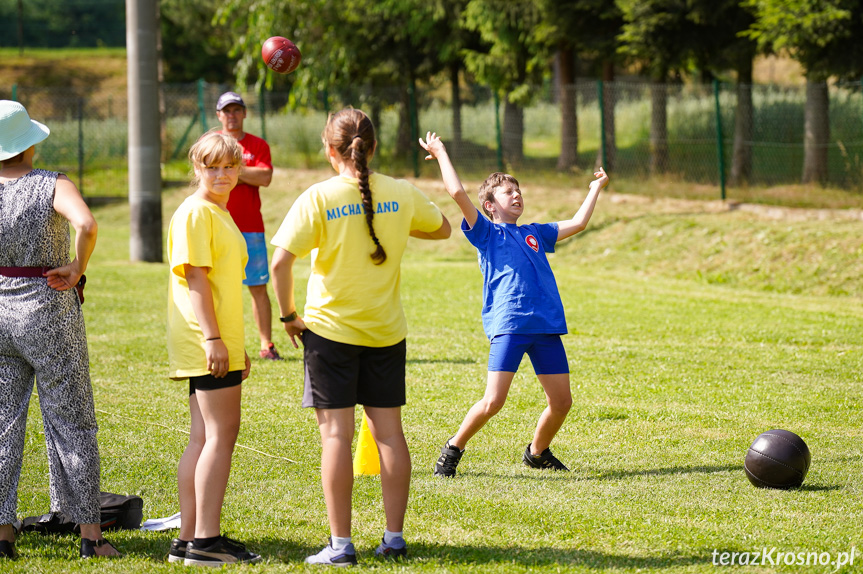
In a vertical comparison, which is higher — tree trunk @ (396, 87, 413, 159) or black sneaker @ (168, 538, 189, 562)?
tree trunk @ (396, 87, 413, 159)

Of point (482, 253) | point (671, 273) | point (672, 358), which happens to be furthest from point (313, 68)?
point (482, 253)

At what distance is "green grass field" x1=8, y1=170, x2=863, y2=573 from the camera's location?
4277mm

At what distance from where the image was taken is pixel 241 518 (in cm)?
465

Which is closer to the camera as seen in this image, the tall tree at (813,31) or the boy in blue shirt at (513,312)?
the boy in blue shirt at (513,312)

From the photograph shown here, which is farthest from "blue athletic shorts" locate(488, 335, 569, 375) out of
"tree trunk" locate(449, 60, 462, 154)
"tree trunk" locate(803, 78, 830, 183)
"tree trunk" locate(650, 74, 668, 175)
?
"tree trunk" locate(449, 60, 462, 154)

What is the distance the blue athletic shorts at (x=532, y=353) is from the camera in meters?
5.19

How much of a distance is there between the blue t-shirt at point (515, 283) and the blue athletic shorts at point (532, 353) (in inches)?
2.0

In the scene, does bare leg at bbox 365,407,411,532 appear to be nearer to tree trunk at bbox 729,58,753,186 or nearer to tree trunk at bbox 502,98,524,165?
tree trunk at bbox 729,58,753,186

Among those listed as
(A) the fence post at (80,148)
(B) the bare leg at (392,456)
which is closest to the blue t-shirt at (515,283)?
(B) the bare leg at (392,456)

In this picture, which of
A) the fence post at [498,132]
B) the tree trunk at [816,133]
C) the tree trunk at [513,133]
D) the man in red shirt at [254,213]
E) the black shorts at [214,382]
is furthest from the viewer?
the tree trunk at [513,133]

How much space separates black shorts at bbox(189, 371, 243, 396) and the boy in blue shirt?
1.68 m

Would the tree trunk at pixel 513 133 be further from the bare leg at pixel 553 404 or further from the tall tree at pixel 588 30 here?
the bare leg at pixel 553 404

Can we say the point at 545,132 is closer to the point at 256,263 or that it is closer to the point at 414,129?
the point at 414,129

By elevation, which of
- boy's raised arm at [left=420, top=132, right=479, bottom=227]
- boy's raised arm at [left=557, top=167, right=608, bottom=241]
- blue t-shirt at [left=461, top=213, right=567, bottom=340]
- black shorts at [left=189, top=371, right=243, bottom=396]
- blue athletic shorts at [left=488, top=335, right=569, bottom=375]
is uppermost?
boy's raised arm at [left=420, top=132, right=479, bottom=227]
